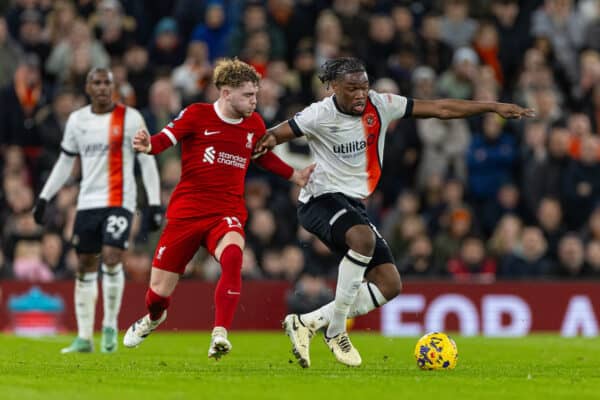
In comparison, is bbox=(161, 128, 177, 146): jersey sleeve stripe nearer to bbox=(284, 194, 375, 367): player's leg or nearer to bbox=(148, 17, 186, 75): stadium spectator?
bbox=(284, 194, 375, 367): player's leg

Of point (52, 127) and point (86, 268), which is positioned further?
point (52, 127)

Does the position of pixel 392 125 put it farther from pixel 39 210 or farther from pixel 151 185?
pixel 39 210

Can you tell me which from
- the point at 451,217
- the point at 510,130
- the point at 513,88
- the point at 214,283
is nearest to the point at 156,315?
the point at 214,283

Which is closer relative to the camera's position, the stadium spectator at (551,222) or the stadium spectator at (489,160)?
the stadium spectator at (551,222)

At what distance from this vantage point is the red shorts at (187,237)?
1162 centimetres

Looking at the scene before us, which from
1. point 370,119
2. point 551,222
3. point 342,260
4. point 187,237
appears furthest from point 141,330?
point 551,222

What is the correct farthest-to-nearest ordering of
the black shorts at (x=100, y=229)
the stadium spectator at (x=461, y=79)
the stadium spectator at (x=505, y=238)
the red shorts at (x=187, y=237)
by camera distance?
the stadium spectator at (x=461, y=79) → the stadium spectator at (x=505, y=238) → the black shorts at (x=100, y=229) → the red shorts at (x=187, y=237)

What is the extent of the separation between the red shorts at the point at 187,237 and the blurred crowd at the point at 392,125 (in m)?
7.04

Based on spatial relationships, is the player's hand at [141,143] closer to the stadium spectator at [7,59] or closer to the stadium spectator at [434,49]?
the stadium spectator at [7,59]

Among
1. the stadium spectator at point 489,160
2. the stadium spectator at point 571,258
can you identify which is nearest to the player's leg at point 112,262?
the stadium spectator at point 571,258

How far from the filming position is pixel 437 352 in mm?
11234

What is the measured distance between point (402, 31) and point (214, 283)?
19.4 feet

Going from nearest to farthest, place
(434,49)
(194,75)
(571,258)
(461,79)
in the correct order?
1. (571,258)
2. (194,75)
3. (461,79)
4. (434,49)

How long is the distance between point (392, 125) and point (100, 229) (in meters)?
7.93
